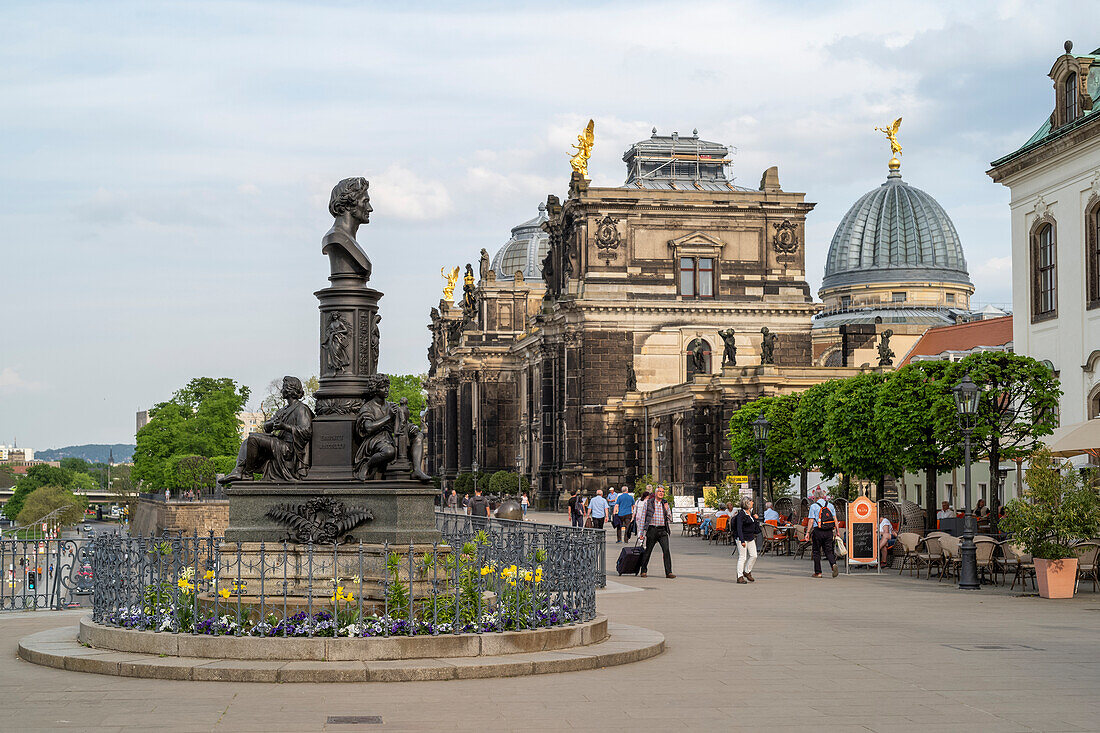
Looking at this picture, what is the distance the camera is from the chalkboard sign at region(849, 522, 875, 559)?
95.4 ft

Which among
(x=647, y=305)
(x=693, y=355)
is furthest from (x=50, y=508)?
(x=693, y=355)

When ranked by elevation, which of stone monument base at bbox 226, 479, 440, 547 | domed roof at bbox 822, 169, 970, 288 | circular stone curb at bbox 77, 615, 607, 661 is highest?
domed roof at bbox 822, 169, 970, 288

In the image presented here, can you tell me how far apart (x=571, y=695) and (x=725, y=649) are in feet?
12.2

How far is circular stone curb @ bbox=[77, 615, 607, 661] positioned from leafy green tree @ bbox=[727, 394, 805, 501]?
110ft

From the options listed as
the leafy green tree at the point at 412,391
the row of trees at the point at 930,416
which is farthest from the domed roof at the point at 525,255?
the row of trees at the point at 930,416

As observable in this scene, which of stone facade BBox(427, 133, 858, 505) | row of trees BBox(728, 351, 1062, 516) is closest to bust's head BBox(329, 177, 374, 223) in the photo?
row of trees BBox(728, 351, 1062, 516)

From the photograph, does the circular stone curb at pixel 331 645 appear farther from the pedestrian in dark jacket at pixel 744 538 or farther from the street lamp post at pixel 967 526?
the street lamp post at pixel 967 526

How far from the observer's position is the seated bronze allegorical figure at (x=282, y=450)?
1599 centimetres

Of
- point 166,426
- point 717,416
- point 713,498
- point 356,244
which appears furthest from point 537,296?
point 356,244

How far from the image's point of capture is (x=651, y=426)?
74688mm

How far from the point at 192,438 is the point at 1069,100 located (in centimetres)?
8390

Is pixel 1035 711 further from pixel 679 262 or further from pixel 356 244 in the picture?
pixel 679 262

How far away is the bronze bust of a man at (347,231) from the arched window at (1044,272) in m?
25.0

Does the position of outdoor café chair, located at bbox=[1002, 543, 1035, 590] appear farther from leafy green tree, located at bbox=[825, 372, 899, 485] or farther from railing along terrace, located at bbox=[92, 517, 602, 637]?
leafy green tree, located at bbox=[825, 372, 899, 485]
